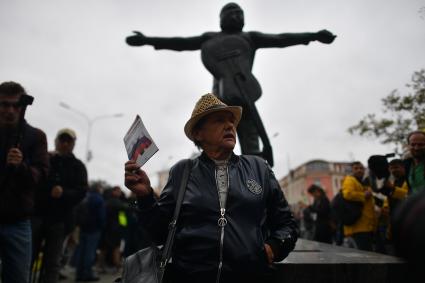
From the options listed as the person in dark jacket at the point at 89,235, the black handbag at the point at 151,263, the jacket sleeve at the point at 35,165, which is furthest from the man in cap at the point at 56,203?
the person in dark jacket at the point at 89,235

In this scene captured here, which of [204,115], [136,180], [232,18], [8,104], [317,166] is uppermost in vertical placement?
[317,166]

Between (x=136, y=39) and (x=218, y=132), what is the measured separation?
106 inches

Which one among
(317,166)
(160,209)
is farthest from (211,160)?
(317,166)

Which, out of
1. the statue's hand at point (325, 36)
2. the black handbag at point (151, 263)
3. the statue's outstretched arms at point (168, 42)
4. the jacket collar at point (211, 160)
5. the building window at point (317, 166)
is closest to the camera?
the black handbag at point (151, 263)

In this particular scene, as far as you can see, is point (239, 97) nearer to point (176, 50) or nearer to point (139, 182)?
point (176, 50)

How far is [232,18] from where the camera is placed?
4434mm

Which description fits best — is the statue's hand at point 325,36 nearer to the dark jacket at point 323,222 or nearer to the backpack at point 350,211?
the backpack at point 350,211

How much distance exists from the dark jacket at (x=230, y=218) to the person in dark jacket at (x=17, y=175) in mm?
1093

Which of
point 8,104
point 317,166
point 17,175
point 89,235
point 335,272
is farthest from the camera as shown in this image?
point 317,166

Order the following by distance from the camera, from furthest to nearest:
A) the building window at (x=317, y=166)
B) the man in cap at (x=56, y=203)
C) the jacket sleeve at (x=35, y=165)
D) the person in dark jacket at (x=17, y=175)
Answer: the building window at (x=317, y=166) < the man in cap at (x=56, y=203) < the jacket sleeve at (x=35, y=165) < the person in dark jacket at (x=17, y=175)

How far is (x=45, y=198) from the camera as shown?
3.75 m

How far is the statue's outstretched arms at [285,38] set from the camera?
444cm

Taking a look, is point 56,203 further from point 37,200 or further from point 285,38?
point 285,38

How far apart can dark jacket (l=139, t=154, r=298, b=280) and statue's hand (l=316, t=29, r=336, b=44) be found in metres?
3.02
